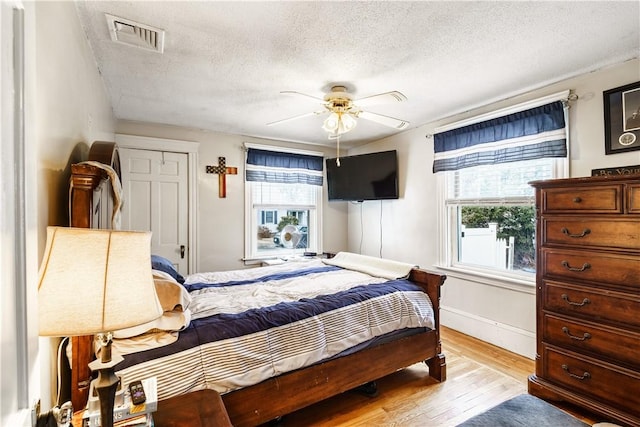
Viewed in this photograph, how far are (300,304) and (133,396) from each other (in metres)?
1.10

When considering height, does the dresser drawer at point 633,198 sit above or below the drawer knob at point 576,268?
above

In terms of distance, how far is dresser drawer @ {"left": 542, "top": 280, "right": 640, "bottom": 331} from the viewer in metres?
1.76

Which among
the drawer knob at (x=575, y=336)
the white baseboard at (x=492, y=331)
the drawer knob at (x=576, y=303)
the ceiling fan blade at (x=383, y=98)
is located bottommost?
the white baseboard at (x=492, y=331)

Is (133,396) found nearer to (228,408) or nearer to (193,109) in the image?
(228,408)

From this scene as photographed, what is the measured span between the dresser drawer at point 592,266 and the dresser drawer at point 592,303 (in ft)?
0.21

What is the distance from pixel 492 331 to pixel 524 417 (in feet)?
4.62

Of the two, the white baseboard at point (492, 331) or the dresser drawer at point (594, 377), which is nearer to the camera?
the dresser drawer at point (594, 377)

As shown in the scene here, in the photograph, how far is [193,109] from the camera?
3201 millimetres

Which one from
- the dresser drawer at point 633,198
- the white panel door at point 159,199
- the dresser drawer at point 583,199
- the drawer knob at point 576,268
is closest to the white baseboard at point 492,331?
the drawer knob at point 576,268

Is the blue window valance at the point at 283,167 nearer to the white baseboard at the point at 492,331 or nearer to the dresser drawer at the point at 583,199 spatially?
the white baseboard at the point at 492,331

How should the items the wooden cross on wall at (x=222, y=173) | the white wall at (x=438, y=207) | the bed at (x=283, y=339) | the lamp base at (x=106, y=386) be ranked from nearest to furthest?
the lamp base at (x=106, y=386), the bed at (x=283, y=339), the white wall at (x=438, y=207), the wooden cross on wall at (x=222, y=173)

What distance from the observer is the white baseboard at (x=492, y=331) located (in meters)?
2.77

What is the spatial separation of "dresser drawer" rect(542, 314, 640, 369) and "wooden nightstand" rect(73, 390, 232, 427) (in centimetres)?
213

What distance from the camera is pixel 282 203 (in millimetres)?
4523
